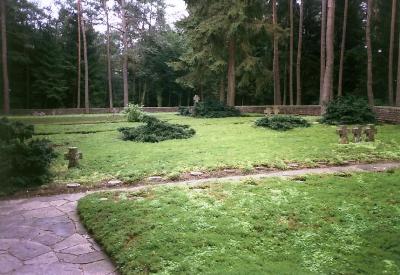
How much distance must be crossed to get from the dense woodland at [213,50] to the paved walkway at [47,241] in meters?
17.0

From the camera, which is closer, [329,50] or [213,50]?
[329,50]

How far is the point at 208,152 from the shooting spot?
9625 mm

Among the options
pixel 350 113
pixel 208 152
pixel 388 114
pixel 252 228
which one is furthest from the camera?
pixel 388 114

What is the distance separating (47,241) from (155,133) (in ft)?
27.0

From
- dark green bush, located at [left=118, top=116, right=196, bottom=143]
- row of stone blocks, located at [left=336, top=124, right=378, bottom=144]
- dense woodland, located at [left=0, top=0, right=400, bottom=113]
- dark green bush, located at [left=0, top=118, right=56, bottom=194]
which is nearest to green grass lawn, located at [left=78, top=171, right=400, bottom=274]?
dark green bush, located at [left=0, top=118, right=56, bottom=194]

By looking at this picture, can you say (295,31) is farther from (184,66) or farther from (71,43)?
(71,43)

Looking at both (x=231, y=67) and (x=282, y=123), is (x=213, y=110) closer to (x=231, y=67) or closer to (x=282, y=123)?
(x=231, y=67)

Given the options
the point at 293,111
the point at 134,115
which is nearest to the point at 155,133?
the point at 134,115

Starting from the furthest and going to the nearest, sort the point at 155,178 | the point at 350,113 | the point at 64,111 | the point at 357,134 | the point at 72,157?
1. the point at 64,111
2. the point at 350,113
3. the point at 357,134
4. the point at 72,157
5. the point at 155,178

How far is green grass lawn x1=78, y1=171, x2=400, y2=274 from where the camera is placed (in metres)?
3.81

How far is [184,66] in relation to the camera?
26.3 m

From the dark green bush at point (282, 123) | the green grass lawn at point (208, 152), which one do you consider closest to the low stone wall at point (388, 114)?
the green grass lawn at point (208, 152)

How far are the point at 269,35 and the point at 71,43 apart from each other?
886 inches

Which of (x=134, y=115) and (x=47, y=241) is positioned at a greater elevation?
(x=134, y=115)
